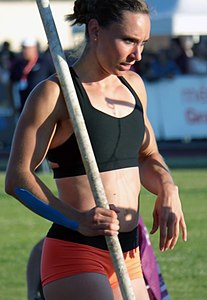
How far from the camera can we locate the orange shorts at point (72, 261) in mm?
4285

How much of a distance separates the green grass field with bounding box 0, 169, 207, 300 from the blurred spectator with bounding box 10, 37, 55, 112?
104 inches

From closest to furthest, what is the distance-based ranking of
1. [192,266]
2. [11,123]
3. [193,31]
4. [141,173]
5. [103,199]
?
[103,199], [141,173], [192,266], [193,31], [11,123]

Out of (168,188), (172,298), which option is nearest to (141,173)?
(168,188)

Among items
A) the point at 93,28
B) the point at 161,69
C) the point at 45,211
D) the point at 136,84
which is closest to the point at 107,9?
the point at 93,28

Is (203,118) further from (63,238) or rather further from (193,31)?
(63,238)

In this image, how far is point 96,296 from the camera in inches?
165

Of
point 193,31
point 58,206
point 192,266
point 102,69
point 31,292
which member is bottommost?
point 193,31

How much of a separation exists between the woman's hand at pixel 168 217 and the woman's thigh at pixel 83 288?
0.30 meters

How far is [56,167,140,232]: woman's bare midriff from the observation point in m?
4.31

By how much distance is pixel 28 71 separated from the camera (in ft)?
52.7

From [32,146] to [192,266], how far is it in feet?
16.3

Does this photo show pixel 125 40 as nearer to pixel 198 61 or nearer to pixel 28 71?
pixel 28 71

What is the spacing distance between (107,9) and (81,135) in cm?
60

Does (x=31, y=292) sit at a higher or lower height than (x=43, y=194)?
lower
